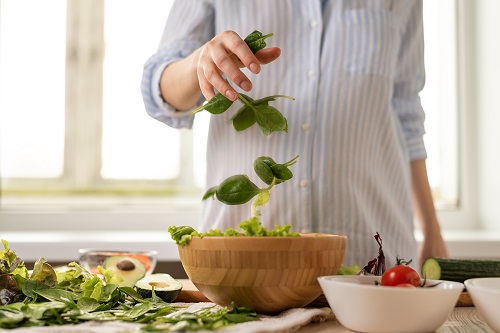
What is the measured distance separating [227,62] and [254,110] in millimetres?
81

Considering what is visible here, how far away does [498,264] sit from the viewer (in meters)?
1.08

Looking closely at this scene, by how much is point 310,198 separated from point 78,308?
2.13 ft

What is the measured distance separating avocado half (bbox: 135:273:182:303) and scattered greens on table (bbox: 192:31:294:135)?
0.81ft

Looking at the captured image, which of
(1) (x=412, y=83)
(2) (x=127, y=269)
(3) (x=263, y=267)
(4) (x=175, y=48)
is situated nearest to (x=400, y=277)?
(3) (x=263, y=267)

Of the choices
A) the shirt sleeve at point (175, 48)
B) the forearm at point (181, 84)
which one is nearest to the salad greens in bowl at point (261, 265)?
the forearm at point (181, 84)

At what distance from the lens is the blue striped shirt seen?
137 centimetres

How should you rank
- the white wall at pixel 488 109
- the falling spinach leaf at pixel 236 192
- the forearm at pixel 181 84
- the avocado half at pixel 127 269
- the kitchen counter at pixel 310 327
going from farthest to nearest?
the white wall at pixel 488 109, the forearm at pixel 181 84, the avocado half at pixel 127 269, the falling spinach leaf at pixel 236 192, the kitchen counter at pixel 310 327

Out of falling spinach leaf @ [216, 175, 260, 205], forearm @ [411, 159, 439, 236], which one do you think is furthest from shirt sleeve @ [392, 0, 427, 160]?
falling spinach leaf @ [216, 175, 260, 205]

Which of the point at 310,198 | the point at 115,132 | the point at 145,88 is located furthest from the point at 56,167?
the point at 310,198

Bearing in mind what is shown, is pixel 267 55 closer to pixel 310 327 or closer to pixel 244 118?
pixel 244 118

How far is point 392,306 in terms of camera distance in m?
0.73

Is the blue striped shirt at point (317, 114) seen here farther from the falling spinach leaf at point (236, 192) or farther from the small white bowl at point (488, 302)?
the small white bowl at point (488, 302)

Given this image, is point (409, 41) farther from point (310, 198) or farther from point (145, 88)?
point (145, 88)

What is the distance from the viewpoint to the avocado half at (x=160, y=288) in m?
0.94
